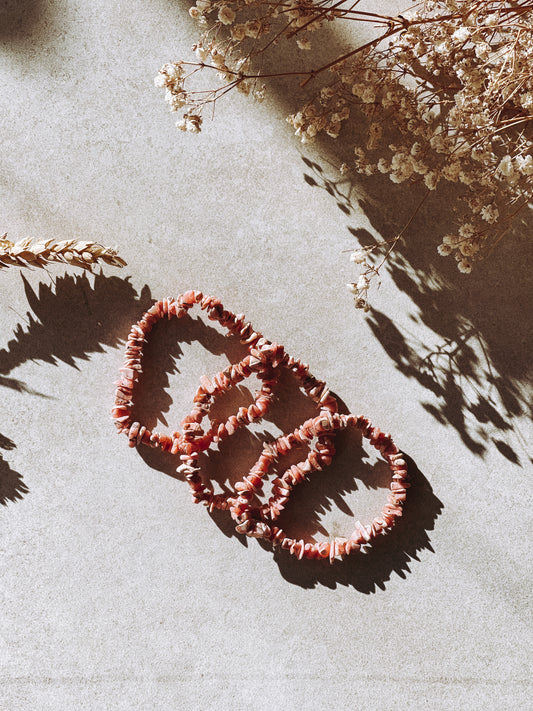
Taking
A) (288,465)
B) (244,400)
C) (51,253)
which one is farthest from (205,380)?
(51,253)

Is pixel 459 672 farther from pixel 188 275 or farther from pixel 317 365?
pixel 188 275

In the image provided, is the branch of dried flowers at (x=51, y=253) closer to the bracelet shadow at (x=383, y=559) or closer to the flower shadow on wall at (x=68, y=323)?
the flower shadow on wall at (x=68, y=323)

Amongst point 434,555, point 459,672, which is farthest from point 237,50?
point 459,672

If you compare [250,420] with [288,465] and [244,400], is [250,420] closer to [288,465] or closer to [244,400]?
[244,400]

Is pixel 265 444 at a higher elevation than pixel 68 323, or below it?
higher

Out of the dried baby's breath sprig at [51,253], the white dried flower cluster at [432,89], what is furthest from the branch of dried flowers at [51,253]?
the white dried flower cluster at [432,89]

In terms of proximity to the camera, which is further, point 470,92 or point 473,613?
point 473,613
